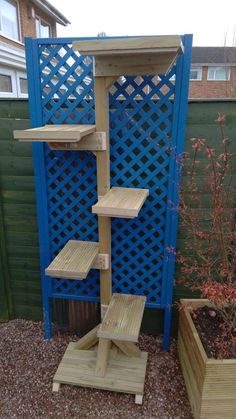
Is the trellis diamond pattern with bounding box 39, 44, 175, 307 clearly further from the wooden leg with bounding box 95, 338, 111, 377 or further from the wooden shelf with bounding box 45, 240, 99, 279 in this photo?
the wooden leg with bounding box 95, 338, 111, 377

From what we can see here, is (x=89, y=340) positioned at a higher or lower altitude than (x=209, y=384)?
lower

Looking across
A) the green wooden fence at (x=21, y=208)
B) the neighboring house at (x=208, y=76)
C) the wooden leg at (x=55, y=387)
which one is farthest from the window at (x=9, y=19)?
the neighboring house at (x=208, y=76)

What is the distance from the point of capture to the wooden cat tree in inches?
51.8

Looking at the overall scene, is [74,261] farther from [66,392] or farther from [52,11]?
[52,11]

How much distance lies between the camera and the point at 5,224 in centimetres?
232

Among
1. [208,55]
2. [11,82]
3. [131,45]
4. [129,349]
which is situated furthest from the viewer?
[208,55]

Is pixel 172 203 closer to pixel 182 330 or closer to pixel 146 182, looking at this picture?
pixel 146 182

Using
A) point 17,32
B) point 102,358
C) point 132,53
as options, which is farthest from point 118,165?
point 17,32

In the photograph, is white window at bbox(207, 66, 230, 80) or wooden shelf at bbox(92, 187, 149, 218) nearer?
wooden shelf at bbox(92, 187, 149, 218)

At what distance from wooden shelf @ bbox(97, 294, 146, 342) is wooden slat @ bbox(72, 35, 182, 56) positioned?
1.37 meters

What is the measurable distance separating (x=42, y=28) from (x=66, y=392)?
11996mm

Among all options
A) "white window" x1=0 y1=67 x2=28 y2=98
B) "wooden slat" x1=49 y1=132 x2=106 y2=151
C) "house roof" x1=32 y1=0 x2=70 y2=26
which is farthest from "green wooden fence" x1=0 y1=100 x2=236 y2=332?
"house roof" x1=32 y1=0 x2=70 y2=26

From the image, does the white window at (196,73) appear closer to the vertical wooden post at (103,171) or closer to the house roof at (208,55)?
the house roof at (208,55)

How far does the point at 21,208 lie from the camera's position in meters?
2.26
